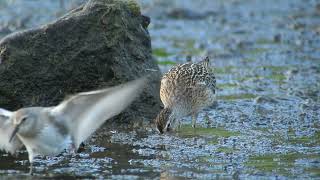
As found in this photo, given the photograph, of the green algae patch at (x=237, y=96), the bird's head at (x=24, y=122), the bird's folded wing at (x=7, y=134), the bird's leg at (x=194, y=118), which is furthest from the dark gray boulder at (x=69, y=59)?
the bird's head at (x=24, y=122)

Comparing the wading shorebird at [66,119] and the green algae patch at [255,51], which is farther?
the green algae patch at [255,51]

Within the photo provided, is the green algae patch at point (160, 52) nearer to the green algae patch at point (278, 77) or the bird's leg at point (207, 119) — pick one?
the green algae patch at point (278, 77)

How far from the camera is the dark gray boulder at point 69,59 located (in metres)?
12.2

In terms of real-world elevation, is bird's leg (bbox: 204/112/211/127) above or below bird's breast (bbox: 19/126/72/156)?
below

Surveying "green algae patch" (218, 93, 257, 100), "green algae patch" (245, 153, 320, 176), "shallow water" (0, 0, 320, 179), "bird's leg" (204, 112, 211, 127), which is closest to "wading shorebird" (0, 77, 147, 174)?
"shallow water" (0, 0, 320, 179)

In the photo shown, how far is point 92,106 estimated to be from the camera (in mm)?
9703

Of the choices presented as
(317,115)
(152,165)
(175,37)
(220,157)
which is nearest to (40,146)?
(152,165)

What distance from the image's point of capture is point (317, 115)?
13242mm

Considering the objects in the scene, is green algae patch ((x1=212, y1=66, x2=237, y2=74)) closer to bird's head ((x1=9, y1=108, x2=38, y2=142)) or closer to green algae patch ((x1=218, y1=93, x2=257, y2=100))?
green algae patch ((x1=218, y1=93, x2=257, y2=100))

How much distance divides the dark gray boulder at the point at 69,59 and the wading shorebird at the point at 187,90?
1.69 ft

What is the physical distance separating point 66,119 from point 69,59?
2.72m

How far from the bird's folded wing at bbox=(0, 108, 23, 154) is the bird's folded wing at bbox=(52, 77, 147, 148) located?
56 cm

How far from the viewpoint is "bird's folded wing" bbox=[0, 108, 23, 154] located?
389 inches

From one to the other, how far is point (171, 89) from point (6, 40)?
2588mm
